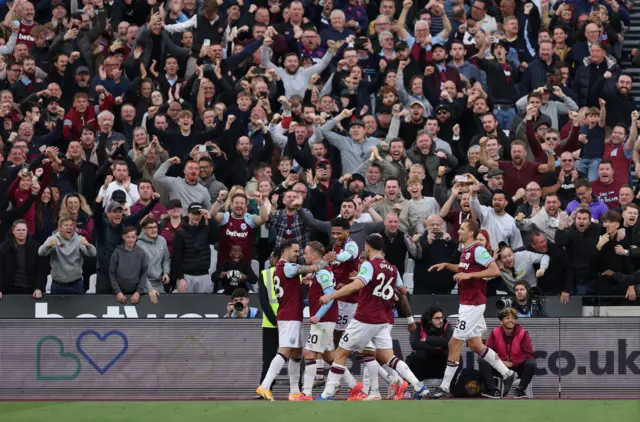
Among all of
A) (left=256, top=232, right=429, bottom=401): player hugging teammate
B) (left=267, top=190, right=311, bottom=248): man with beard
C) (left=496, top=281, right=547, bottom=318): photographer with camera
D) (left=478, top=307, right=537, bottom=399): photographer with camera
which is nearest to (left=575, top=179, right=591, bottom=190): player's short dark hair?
(left=496, top=281, right=547, bottom=318): photographer with camera

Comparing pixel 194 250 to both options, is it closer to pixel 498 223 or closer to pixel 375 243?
pixel 375 243

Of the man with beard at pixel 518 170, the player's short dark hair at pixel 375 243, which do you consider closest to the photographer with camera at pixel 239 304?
the player's short dark hair at pixel 375 243

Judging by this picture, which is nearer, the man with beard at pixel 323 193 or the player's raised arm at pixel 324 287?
the player's raised arm at pixel 324 287

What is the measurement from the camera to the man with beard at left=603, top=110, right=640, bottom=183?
880 inches

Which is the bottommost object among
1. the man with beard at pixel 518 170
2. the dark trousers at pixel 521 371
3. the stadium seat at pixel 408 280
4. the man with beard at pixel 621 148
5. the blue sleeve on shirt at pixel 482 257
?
the dark trousers at pixel 521 371

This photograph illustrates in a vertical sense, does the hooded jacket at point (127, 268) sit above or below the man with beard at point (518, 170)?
below

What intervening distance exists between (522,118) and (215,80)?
4.99 metres

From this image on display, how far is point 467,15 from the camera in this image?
26125 millimetres

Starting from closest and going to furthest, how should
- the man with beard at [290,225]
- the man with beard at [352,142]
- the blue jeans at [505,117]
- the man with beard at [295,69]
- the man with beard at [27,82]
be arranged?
the man with beard at [290,225], the man with beard at [352,142], the man with beard at [27,82], the blue jeans at [505,117], the man with beard at [295,69]

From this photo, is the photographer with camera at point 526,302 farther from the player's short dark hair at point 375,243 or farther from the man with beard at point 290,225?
the man with beard at point 290,225

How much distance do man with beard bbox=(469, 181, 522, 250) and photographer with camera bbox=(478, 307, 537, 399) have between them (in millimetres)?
2085

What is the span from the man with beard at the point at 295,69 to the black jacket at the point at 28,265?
18.9ft

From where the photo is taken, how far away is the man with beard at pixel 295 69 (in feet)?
78.1

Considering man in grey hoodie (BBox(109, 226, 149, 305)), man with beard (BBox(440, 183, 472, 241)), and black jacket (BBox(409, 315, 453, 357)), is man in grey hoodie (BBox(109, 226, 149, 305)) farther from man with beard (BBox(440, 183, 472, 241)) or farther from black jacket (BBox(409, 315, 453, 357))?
man with beard (BBox(440, 183, 472, 241))
